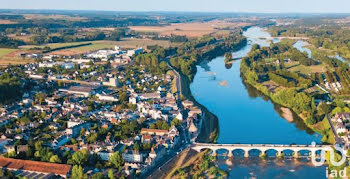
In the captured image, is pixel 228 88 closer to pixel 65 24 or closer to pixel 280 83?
pixel 280 83

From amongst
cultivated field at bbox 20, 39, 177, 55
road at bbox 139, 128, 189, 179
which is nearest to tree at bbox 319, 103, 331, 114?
road at bbox 139, 128, 189, 179

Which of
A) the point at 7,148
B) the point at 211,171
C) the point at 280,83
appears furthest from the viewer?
the point at 280,83

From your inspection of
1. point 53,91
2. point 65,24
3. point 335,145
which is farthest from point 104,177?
point 65,24

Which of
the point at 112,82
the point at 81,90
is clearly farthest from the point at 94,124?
the point at 112,82

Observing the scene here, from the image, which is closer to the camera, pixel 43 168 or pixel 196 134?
pixel 43 168

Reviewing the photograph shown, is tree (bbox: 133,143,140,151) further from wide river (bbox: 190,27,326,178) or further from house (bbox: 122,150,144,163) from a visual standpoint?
wide river (bbox: 190,27,326,178)

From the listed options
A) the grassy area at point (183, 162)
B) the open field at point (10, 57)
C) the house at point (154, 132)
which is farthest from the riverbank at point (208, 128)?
the open field at point (10, 57)

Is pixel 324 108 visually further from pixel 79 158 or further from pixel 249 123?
pixel 79 158
